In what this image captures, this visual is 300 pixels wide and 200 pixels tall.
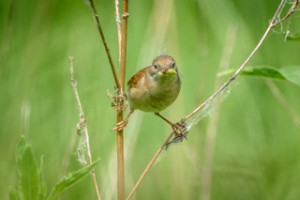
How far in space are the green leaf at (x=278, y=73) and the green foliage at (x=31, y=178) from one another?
568 mm

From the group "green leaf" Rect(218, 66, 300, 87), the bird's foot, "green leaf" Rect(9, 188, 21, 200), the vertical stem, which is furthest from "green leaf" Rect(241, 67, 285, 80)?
"green leaf" Rect(9, 188, 21, 200)

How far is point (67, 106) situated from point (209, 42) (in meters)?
1.23

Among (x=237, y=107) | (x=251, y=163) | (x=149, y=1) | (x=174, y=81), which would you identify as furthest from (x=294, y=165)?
(x=149, y=1)

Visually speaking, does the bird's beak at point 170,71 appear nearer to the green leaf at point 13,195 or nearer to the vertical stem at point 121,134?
the vertical stem at point 121,134

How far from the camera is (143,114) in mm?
2719

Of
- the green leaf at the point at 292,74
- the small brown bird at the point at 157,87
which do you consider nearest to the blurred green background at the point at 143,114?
the small brown bird at the point at 157,87

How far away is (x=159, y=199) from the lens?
2701 millimetres

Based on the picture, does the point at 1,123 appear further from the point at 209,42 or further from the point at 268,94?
the point at 209,42

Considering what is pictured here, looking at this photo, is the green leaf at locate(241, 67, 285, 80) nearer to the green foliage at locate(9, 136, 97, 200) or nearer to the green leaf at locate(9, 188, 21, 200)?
the green foliage at locate(9, 136, 97, 200)

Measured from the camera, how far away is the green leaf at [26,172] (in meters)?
1.07

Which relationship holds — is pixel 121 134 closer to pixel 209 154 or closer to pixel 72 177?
pixel 72 177

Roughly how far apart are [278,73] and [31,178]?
0.72 m

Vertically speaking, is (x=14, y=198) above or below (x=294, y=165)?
above

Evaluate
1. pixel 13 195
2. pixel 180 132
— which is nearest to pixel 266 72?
pixel 180 132
